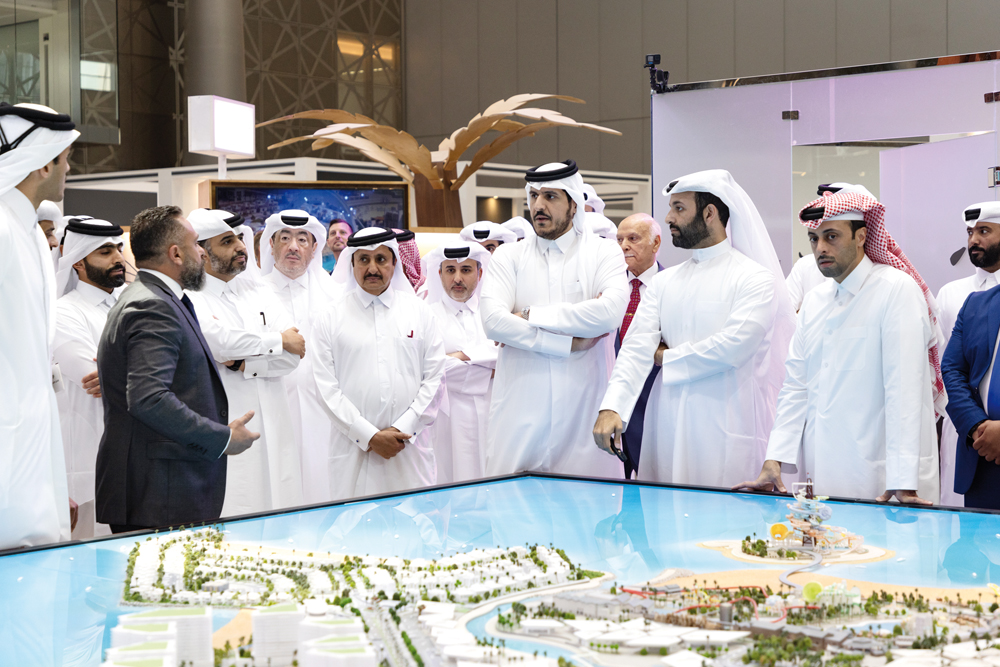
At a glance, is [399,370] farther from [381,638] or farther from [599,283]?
[381,638]

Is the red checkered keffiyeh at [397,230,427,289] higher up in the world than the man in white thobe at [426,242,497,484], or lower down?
higher up

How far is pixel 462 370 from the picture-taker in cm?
565

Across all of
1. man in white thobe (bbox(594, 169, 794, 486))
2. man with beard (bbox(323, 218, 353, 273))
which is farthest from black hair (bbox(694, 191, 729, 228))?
man with beard (bbox(323, 218, 353, 273))

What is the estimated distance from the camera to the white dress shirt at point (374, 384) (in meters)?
4.73

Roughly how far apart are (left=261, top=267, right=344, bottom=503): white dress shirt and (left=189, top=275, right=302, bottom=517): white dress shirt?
1.61 ft

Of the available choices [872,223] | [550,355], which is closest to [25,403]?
[550,355]

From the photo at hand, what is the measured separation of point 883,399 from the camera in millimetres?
3621

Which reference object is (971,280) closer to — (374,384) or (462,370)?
(462,370)

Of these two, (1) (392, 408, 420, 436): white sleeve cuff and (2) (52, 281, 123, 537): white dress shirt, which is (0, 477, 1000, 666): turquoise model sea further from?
(2) (52, 281, 123, 537): white dress shirt

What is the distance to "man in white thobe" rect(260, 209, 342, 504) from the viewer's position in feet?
18.1

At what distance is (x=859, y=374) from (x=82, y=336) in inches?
129

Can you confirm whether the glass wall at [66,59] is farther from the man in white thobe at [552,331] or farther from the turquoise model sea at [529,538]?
the turquoise model sea at [529,538]

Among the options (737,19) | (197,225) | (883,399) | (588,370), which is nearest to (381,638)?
(883,399)

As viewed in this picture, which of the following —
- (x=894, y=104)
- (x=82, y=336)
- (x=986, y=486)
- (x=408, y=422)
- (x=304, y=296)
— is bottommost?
(x=986, y=486)
